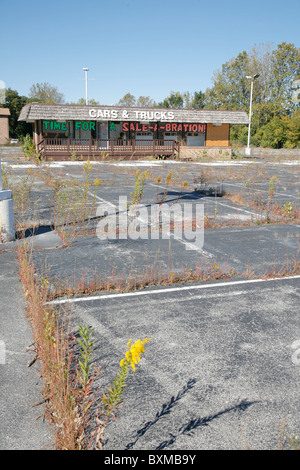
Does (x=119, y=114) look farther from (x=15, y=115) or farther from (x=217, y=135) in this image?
(x=15, y=115)

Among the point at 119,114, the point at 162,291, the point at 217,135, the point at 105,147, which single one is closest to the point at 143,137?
the point at 119,114

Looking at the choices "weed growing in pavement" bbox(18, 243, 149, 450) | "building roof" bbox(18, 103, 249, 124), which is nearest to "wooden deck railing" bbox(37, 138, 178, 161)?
"building roof" bbox(18, 103, 249, 124)

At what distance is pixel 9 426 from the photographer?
2721 mm

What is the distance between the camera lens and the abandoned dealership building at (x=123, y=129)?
96.4ft

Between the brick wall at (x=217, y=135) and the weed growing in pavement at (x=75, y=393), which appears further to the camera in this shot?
the brick wall at (x=217, y=135)

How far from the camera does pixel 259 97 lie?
5794 cm

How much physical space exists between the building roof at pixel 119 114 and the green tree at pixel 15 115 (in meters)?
22.9

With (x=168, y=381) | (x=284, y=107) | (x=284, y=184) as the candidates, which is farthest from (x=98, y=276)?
(x=284, y=107)

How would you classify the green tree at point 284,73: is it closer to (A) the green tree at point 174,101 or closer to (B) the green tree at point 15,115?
(A) the green tree at point 174,101

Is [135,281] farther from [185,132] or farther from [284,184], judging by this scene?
[185,132]

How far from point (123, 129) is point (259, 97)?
3334 centimetres

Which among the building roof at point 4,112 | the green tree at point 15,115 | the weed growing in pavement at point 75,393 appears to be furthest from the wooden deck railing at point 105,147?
the weed growing in pavement at point 75,393

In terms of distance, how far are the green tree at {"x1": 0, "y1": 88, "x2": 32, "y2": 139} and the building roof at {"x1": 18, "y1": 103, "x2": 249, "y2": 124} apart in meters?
22.9
